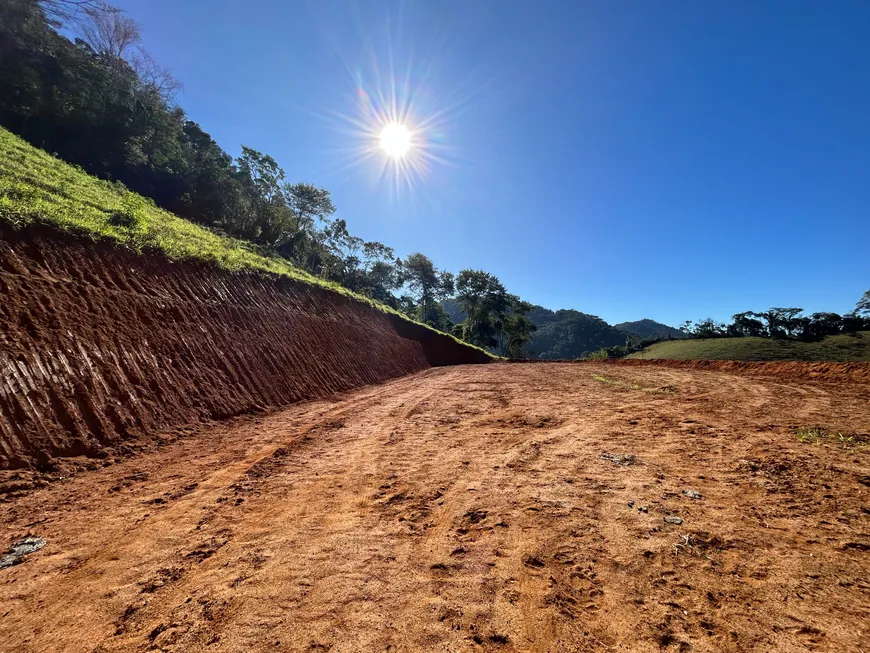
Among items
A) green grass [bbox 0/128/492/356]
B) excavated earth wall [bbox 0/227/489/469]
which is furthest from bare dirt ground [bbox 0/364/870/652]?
green grass [bbox 0/128/492/356]

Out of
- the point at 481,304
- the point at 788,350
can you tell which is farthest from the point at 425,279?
the point at 788,350

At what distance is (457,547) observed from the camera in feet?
10.6

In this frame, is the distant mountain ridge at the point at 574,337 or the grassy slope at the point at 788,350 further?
the distant mountain ridge at the point at 574,337

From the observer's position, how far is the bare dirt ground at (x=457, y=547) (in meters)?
2.30

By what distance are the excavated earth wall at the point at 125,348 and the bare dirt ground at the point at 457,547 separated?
1.02 meters

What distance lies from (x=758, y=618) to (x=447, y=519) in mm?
2602

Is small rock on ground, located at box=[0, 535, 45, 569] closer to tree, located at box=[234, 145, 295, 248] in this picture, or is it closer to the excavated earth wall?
the excavated earth wall

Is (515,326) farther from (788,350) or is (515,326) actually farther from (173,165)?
(173,165)

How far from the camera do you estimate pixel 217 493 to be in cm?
431

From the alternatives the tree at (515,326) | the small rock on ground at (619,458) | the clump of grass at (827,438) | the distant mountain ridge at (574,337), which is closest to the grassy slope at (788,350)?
the tree at (515,326)

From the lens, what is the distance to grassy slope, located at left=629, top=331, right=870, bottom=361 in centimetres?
3020

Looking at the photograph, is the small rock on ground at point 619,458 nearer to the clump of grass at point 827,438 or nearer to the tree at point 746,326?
the clump of grass at point 827,438

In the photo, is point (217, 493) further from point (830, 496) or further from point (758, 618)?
point (830, 496)

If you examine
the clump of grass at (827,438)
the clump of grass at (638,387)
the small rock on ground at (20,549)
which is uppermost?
the clump of grass at (638,387)
